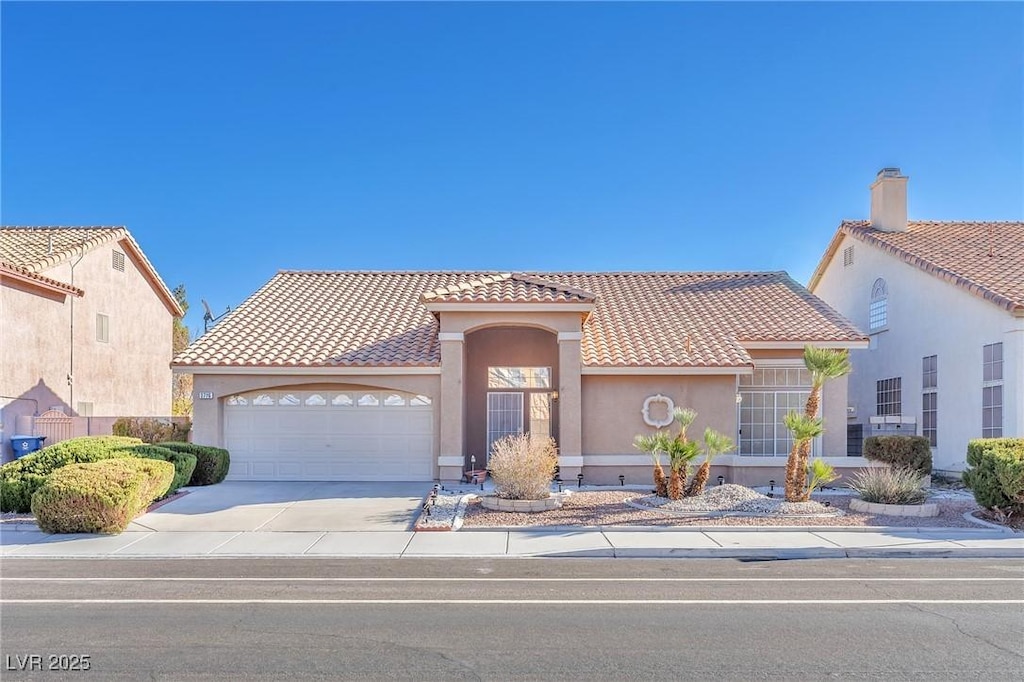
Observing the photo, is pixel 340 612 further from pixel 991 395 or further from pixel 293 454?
pixel 991 395

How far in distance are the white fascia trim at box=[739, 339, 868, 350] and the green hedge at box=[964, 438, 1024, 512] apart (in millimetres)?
4850

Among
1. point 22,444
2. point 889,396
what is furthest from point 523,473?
point 22,444

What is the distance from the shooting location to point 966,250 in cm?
2177

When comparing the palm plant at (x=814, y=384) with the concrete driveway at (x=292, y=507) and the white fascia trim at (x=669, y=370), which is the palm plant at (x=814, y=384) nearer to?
the white fascia trim at (x=669, y=370)

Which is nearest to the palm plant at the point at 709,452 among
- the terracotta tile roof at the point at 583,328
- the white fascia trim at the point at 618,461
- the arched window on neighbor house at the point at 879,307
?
the white fascia trim at the point at 618,461

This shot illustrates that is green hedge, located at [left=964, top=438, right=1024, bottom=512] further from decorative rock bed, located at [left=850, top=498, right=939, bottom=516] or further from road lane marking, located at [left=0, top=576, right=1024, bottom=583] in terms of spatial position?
road lane marking, located at [left=0, top=576, right=1024, bottom=583]

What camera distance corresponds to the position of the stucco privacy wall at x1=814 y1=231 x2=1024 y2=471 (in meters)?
17.4

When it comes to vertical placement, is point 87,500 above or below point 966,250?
below

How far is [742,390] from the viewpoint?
63.5 ft

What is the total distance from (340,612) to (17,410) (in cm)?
1750

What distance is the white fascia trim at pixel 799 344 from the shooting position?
19047 millimetres

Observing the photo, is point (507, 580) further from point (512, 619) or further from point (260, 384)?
point (260, 384)

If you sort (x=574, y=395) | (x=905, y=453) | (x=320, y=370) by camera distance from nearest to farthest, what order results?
(x=905, y=453) → (x=574, y=395) → (x=320, y=370)

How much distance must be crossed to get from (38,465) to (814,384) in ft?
50.6
